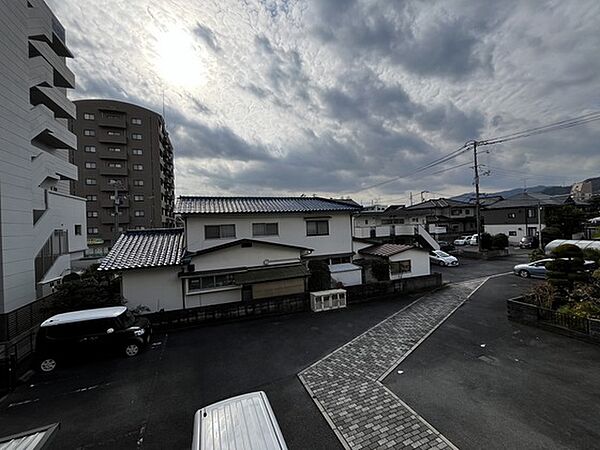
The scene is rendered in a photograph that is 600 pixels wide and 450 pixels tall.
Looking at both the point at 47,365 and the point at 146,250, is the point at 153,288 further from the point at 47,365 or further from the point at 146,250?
the point at 47,365

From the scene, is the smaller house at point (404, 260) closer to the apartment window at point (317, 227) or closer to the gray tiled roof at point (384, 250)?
the gray tiled roof at point (384, 250)

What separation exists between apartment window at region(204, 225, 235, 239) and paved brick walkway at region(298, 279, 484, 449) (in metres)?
9.19

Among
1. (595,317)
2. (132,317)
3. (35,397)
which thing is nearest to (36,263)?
(132,317)

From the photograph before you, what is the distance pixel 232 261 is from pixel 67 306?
693 cm

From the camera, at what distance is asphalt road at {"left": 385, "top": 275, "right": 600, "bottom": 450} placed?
16.2 feet

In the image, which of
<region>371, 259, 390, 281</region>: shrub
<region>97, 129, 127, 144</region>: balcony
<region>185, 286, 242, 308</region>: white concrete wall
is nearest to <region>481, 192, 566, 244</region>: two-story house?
<region>371, 259, 390, 281</region>: shrub

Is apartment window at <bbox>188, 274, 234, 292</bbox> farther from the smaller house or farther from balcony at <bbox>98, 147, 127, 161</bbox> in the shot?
balcony at <bbox>98, 147, 127, 161</bbox>

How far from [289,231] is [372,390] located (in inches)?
448

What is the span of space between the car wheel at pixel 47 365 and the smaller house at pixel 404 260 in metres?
15.3

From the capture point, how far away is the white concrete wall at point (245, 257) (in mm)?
13094

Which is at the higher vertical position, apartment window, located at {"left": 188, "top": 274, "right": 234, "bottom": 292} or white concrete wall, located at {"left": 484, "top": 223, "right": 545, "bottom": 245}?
white concrete wall, located at {"left": 484, "top": 223, "right": 545, "bottom": 245}

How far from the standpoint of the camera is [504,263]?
24906 mm

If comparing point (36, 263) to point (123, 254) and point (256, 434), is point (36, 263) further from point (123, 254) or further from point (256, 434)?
point (256, 434)

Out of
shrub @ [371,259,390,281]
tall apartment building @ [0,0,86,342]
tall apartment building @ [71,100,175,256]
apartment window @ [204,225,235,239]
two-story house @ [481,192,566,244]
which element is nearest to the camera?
tall apartment building @ [0,0,86,342]
